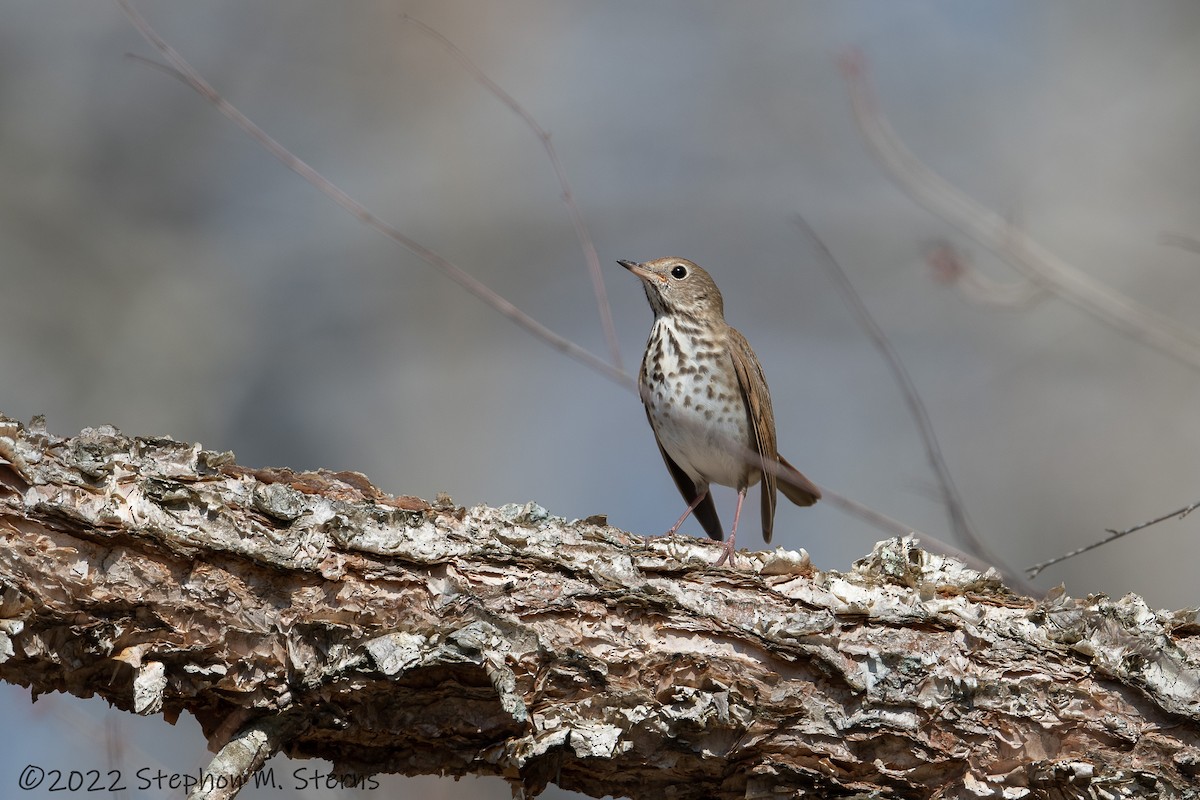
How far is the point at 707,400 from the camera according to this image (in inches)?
210

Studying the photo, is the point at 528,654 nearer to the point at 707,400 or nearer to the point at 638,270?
the point at 707,400

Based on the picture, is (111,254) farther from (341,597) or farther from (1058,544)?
(1058,544)

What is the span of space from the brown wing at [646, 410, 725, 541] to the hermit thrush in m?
0.05

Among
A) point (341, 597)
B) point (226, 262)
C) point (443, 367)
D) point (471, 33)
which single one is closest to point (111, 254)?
point (226, 262)

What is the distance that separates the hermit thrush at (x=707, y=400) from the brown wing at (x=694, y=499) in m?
0.05

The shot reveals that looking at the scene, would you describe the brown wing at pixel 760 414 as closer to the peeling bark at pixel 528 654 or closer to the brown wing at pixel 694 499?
the brown wing at pixel 694 499

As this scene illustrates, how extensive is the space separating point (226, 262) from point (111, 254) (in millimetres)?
844

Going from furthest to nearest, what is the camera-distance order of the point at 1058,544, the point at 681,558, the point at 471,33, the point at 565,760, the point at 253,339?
the point at 471,33, the point at 253,339, the point at 1058,544, the point at 681,558, the point at 565,760

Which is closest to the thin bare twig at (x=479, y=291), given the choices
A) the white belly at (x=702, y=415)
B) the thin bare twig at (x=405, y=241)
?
the thin bare twig at (x=405, y=241)

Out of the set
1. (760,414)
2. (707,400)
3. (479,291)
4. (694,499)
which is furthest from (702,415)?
(479,291)

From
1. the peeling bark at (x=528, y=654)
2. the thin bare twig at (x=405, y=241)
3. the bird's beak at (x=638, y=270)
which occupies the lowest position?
the peeling bark at (x=528, y=654)

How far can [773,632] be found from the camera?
296cm

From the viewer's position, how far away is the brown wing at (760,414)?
537cm

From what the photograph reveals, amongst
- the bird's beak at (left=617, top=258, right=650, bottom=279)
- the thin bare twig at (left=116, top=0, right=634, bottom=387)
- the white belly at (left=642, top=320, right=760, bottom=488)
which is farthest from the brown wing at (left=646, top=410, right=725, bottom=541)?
the thin bare twig at (left=116, top=0, right=634, bottom=387)
